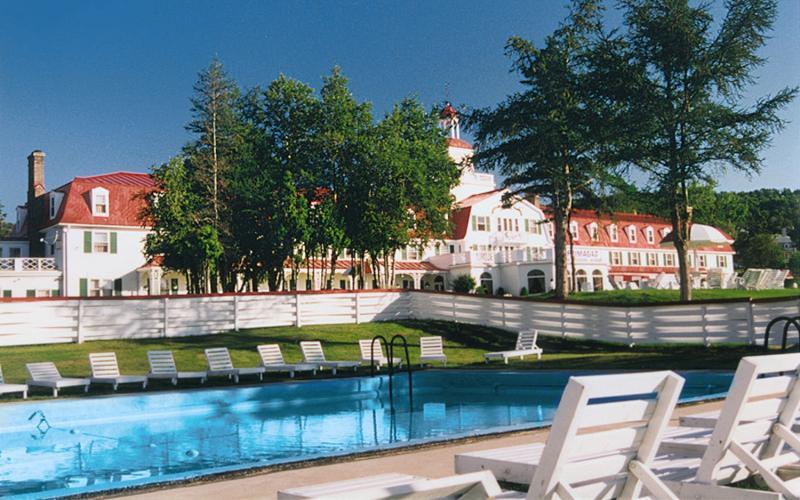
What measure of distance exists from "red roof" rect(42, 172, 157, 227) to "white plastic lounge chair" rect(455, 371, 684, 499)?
110ft

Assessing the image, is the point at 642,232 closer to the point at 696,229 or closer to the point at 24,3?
the point at 696,229

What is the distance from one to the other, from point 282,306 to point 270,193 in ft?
20.8

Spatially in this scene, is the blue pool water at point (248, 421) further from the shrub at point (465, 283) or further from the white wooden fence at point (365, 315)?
the shrub at point (465, 283)

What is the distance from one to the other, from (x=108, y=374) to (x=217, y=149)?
1852cm

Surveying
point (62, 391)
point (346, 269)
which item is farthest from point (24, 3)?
point (62, 391)

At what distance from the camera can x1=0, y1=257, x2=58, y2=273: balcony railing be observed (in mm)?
32219

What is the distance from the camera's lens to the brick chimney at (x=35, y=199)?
3769cm

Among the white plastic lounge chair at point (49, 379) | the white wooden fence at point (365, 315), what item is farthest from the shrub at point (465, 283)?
the white plastic lounge chair at point (49, 379)

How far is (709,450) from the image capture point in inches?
152

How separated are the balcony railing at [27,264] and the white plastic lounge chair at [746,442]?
105 feet

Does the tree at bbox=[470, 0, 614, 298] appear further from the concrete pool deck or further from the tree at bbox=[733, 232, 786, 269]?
the tree at bbox=[733, 232, 786, 269]

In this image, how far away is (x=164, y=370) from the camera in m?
15.2

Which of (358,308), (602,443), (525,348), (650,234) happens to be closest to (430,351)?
(525,348)

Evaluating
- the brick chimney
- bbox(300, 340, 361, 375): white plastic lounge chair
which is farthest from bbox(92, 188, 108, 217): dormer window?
bbox(300, 340, 361, 375): white plastic lounge chair
